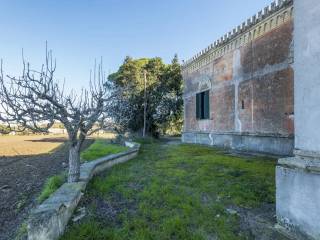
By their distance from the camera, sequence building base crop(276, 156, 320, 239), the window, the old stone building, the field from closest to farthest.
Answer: building base crop(276, 156, 320, 239) → the old stone building → the field → the window

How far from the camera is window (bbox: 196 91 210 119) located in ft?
55.8

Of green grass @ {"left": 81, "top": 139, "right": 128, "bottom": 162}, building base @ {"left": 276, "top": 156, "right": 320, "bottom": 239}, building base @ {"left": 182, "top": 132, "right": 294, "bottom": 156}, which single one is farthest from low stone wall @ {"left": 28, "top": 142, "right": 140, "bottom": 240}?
building base @ {"left": 182, "top": 132, "right": 294, "bottom": 156}

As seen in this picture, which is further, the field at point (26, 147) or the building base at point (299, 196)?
the field at point (26, 147)

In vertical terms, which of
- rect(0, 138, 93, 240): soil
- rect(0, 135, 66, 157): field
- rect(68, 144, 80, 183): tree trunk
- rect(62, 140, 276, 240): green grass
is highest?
rect(68, 144, 80, 183): tree trunk

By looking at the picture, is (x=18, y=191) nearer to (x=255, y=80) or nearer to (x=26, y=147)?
(x=255, y=80)

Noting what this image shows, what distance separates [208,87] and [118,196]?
514 inches

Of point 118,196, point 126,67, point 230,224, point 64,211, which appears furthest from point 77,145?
point 126,67

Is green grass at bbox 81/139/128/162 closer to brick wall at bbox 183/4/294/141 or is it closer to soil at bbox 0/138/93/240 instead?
soil at bbox 0/138/93/240

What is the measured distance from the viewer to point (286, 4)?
10195mm

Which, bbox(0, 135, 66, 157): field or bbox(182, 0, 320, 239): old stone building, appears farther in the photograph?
bbox(0, 135, 66, 157): field

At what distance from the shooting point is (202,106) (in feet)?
58.0

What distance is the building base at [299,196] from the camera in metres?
→ 2.95

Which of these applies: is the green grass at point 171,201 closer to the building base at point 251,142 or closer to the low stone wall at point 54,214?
the low stone wall at point 54,214

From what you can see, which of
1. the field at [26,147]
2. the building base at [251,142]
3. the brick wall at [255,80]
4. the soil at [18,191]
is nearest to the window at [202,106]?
the brick wall at [255,80]
